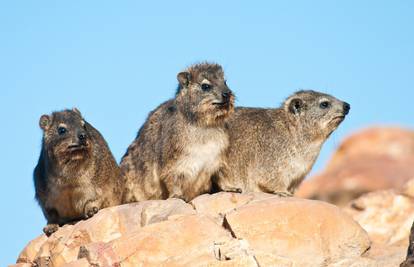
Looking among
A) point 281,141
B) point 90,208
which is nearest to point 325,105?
point 281,141

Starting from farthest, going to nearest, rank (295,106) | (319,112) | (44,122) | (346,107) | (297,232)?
1. (295,106)
2. (319,112)
3. (346,107)
4. (44,122)
5. (297,232)

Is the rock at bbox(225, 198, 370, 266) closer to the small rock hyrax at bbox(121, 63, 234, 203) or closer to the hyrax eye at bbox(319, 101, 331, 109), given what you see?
the small rock hyrax at bbox(121, 63, 234, 203)

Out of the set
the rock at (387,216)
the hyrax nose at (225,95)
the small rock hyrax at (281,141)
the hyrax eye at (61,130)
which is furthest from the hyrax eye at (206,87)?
the rock at (387,216)

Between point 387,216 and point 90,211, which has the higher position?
point 90,211

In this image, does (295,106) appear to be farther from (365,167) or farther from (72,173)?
(365,167)

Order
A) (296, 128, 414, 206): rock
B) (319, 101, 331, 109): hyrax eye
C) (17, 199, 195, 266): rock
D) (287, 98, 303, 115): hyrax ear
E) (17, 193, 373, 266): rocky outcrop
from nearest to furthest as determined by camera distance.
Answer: (17, 193, 373, 266): rocky outcrop, (17, 199, 195, 266): rock, (319, 101, 331, 109): hyrax eye, (287, 98, 303, 115): hyrax ear, (296, 128, 414, 206): rock

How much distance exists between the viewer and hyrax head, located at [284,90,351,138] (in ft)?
61.4

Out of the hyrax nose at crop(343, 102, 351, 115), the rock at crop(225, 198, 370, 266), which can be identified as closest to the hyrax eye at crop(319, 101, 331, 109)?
the hyrax nose at crop(343, 102, 351, 115)

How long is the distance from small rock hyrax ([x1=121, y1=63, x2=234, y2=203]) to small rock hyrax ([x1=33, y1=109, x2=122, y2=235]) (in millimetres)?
813

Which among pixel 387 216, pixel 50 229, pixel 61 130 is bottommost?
pixel 387 216

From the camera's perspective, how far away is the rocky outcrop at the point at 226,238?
14500 millimetres

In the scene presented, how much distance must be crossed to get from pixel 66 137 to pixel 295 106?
4.64 meters

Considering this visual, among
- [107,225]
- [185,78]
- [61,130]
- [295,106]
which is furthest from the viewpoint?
[295,106]

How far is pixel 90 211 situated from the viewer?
1766 cm
